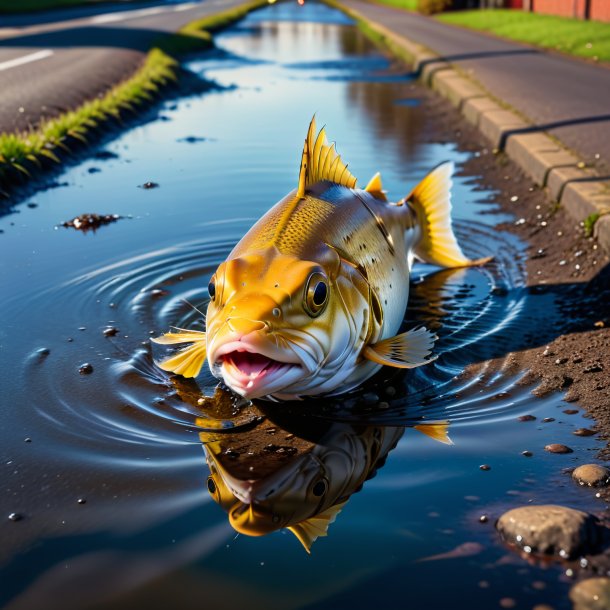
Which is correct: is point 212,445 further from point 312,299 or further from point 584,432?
point 584,432

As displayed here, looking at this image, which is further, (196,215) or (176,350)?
(196,215)

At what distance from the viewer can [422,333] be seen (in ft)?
13.9

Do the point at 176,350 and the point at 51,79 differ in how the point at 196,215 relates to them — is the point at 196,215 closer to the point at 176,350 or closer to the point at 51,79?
the point at 176,350

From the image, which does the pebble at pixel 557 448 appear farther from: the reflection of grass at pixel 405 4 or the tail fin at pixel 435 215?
the reflection of grass at pixel 405 4

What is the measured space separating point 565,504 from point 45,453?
2.06 meters

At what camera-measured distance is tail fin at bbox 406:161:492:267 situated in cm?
563

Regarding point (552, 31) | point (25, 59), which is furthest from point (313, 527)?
point (552, 31)

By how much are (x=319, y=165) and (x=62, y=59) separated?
17.1 meters

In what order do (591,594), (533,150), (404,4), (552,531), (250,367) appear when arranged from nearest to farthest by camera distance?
(591,594) < (552,531) < (250,367) < (533,150) < (404,4)

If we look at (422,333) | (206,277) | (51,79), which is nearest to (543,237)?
(206,277)

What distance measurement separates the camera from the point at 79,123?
11.5 meters

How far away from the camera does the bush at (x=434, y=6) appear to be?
41.0 m

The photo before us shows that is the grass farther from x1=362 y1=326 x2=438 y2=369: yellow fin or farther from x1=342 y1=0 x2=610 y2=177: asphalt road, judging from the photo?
x1=362 y1=326 x2=438 y2=369: yellow fin

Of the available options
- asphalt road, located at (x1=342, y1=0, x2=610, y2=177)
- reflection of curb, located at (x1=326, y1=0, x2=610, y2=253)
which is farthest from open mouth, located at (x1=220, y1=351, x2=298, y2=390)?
asphalt road, located at (x1=342, y1=0, x2=610, y2=177)
